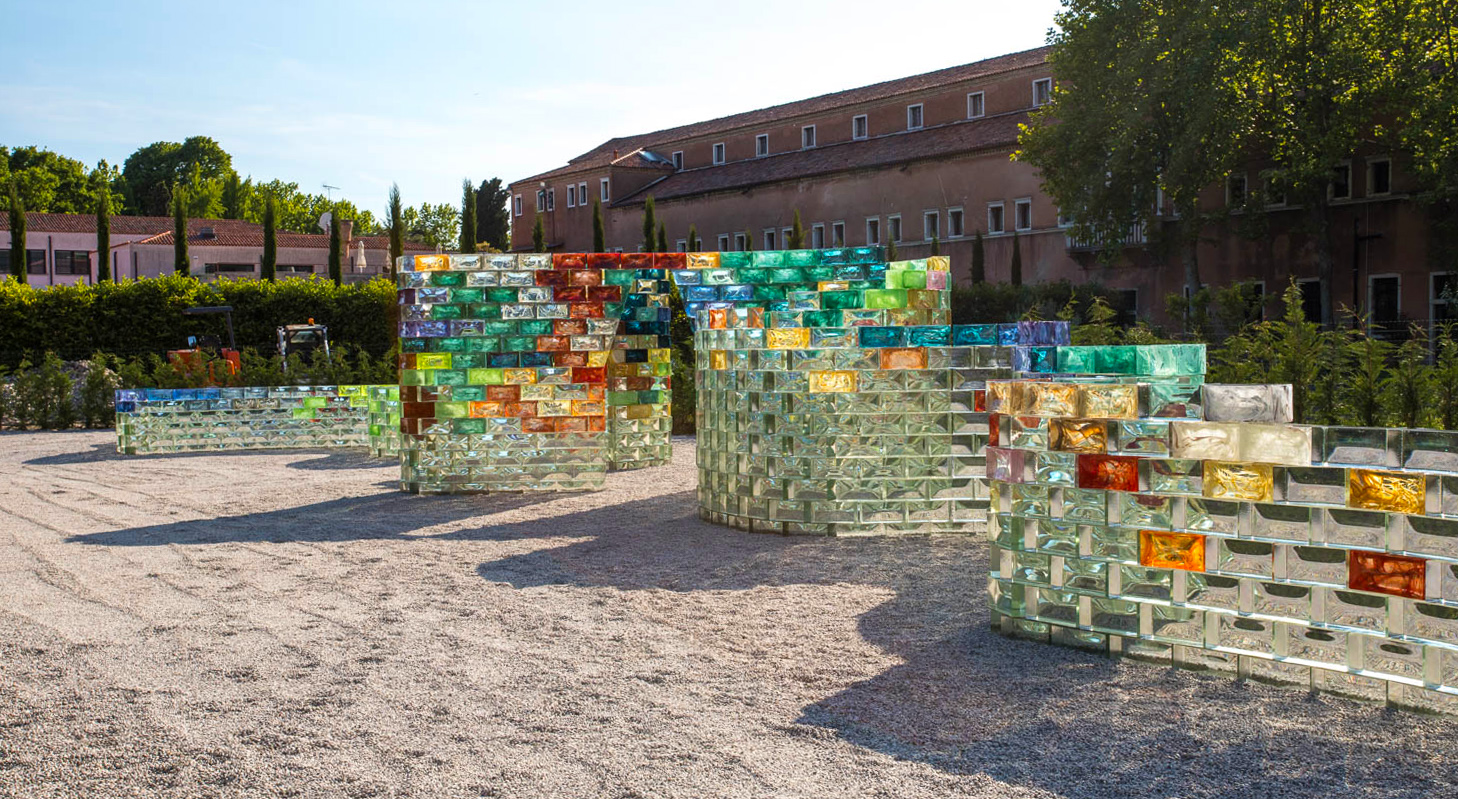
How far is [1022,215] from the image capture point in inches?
1774

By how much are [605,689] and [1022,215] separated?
41.3 meters

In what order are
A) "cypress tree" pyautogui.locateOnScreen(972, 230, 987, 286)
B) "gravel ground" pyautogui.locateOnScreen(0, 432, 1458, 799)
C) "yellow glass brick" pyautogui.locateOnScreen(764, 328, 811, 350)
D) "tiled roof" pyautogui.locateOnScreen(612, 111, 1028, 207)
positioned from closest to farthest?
"gravel ground" pyautogui.locateOnScreen(0, 432, 1458, 799)
"yellow glass brick" pyautogui.locateOnScreen(764, 328, 811, 350)
"cypress tree" pyautogui.locateOnScreen(972, 230, 987, 286)
"tiled roof" pyautogui.locateOnScreen(612, 111, 1028, 207)

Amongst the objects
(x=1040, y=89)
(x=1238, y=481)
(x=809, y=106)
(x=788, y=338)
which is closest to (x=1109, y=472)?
(x=1238, y=481)

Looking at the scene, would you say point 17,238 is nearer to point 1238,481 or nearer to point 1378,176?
point 1378,176

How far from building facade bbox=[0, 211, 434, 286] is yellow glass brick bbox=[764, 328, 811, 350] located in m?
59.1

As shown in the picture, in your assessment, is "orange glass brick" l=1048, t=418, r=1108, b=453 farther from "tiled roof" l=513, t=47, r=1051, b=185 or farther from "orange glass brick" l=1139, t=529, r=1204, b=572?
"tiled roof" l=513, t=47, r=1051, b=185

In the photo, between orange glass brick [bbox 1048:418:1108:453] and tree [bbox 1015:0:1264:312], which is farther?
tree [bbox 1015:0:1264:312]

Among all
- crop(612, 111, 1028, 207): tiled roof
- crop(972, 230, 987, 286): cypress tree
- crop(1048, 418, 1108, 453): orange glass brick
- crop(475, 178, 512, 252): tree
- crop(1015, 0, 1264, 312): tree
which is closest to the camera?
crop(1048, 418, 1108, 453): orange glass brick

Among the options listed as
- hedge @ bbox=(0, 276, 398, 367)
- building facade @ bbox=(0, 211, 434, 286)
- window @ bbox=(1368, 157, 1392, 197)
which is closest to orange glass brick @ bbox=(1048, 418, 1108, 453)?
window @ bbox=(1368, 157, 1392, 197)

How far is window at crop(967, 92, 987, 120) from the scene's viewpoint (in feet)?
162

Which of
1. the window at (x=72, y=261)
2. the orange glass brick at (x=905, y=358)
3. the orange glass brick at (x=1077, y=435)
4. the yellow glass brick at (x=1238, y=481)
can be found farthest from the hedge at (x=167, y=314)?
A: the window at (x=72, y=261)

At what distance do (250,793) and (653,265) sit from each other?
10898 mm

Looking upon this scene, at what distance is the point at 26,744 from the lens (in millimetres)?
5242

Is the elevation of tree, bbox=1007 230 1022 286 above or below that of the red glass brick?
above
